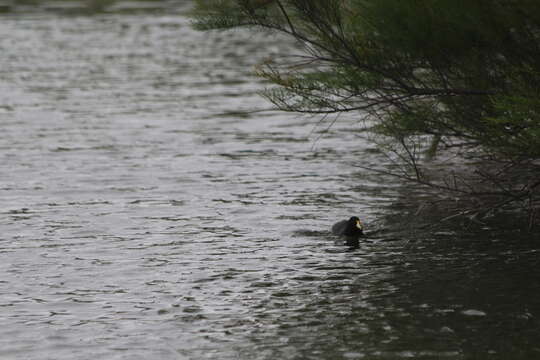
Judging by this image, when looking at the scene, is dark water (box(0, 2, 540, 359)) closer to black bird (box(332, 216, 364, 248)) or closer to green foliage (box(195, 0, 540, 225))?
black bird (box(332, 216, 364, 248))

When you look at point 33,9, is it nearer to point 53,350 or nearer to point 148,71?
point 148,71

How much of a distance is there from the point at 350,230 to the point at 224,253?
1.74 metres

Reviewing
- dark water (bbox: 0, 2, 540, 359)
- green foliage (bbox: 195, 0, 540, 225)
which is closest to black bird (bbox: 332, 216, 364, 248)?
dark water (bbox: 0, 2, 540, 359)

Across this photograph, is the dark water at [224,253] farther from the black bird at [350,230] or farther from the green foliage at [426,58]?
the green foliage at [426,58]

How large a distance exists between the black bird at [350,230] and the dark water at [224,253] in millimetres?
176

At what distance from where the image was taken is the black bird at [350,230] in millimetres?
14549

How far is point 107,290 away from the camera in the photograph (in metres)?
12.6

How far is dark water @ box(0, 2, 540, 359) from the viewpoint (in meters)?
10.9

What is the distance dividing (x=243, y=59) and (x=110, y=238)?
916 inches

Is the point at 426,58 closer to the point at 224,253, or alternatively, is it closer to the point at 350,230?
the point at 350,230

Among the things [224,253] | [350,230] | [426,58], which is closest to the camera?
[426,58]

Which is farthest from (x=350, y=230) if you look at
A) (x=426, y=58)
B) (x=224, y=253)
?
(x=426, y=58)

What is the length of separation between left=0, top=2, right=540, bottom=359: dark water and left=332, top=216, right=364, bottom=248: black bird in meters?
0.18

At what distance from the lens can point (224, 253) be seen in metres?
14.2
